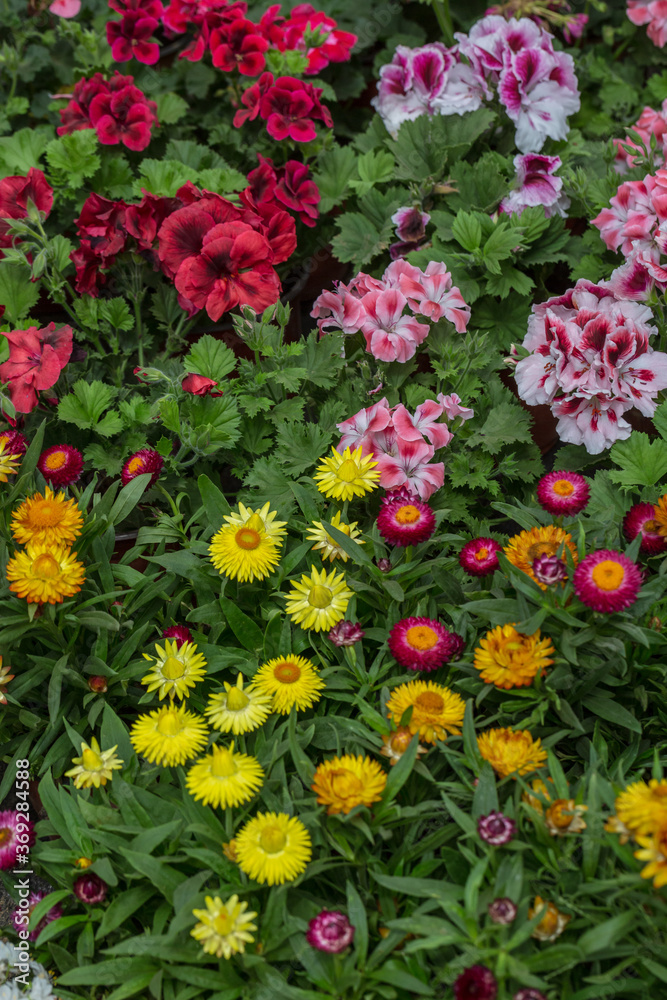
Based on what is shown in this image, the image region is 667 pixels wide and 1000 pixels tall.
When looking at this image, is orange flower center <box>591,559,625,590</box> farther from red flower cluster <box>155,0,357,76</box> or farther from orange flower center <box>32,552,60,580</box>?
red flower cluster <box>155,0,357,76</box>

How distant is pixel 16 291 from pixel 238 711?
1172 mm

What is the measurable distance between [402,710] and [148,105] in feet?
5.45

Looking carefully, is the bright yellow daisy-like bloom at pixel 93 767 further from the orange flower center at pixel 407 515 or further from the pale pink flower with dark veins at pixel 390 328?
the pale pink flower with dark veins at pixel 390 328

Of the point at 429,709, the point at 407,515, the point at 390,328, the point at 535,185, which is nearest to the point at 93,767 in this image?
the point at 429,709

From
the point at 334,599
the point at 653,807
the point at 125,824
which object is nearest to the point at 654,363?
the point at 334,599

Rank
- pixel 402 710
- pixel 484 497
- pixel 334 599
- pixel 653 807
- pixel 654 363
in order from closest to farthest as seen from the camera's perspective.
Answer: pixel 653 807, pixel 402 710, pixel 334 599, pixel 654 363, pixel 484 497

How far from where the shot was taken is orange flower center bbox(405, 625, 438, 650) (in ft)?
3.87

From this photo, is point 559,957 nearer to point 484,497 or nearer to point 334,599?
point 334,599

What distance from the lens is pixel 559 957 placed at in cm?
92

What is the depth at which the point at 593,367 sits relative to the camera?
1.51 metres

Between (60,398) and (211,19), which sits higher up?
(211,19)

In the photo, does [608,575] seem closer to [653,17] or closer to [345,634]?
[345,634]

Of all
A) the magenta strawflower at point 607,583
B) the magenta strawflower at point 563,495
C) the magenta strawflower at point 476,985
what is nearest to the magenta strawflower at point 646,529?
the magenta strawflower at point 563,495

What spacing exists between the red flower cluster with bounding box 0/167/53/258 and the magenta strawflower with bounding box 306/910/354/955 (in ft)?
4.83
